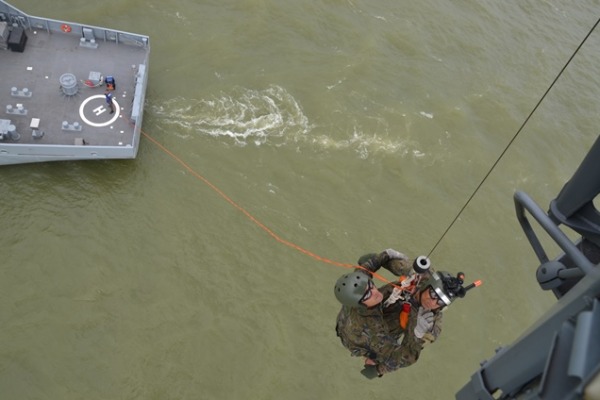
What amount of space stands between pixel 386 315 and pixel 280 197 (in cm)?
829

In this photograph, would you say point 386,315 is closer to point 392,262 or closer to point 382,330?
point 382,330

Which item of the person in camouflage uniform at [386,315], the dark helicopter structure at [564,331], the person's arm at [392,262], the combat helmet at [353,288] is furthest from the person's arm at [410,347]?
the dark helicopter structure at [564,331]

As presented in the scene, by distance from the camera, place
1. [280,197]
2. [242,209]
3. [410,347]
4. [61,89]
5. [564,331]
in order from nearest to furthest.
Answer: [564,331], [410,347], [242,209], [280,197], [61,89]

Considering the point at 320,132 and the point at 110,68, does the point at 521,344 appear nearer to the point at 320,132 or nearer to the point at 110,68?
the point at 320,132

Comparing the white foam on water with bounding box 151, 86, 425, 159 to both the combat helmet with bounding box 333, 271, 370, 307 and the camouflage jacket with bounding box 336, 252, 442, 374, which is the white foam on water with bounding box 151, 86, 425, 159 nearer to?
the camouflage jacket with bounding box 336, 252, 442, 374

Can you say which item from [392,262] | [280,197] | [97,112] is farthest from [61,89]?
[392,262]

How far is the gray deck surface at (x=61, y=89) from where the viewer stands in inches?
786

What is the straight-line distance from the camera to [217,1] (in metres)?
24.9

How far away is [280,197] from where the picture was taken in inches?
787

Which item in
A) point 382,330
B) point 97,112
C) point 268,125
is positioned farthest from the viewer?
point 268,125

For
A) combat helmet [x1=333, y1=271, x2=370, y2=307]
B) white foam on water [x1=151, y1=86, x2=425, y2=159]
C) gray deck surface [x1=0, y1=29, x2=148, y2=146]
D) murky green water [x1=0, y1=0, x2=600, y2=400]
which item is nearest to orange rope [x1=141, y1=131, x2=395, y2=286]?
murky green water [x1=0, y1=0, x2=600, y2=400]

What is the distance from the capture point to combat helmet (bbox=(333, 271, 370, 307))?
35.6 ft

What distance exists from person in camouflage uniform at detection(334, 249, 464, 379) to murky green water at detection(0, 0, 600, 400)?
14.8 feet

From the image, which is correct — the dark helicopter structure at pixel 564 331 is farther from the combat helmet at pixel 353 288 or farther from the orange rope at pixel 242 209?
the orange rope at pixel 242 209
